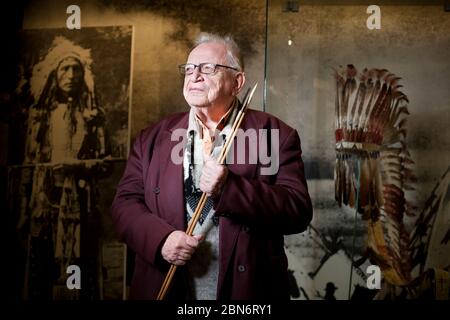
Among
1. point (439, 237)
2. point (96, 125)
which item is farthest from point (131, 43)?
point (439, 237)

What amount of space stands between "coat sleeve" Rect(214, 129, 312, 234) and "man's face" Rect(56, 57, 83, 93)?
0.78 metres

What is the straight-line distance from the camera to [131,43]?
179 cm

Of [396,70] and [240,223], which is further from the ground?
[396,70]

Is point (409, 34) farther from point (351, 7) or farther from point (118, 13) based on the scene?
point (118, 13)

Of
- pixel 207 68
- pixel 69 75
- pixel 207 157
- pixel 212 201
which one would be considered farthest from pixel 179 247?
pixel 69 75

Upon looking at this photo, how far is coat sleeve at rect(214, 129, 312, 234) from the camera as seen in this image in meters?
1.38

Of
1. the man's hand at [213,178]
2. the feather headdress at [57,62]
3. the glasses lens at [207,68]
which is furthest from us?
the feather headdress at [57,62]

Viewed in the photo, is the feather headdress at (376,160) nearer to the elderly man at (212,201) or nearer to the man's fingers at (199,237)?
the elderly man at (212,201)

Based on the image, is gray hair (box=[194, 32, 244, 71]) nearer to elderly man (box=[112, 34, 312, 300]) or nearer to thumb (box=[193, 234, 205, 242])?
elderly man (box=[112, 34, 312, 300])

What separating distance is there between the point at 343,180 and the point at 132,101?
0.86 metres

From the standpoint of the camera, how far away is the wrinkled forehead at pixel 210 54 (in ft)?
4.87

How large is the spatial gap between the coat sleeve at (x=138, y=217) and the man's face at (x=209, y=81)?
232mm

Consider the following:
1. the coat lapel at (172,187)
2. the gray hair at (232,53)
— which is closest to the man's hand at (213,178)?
the coat lapel at (172,187)

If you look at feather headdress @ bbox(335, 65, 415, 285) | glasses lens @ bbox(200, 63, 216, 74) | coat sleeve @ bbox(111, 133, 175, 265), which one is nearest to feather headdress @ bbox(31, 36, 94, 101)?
coat sleeve @ bbox(111, 133, 175, 265)
